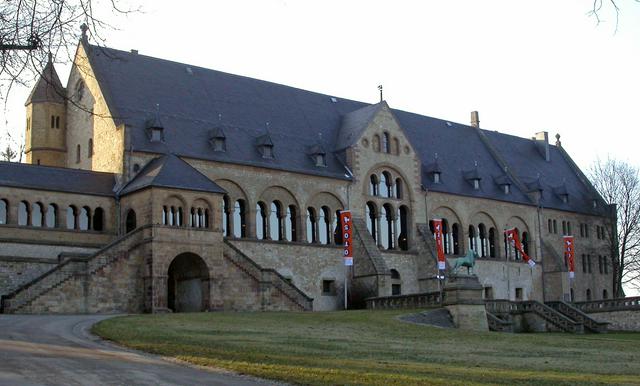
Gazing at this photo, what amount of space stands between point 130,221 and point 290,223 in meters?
11.3

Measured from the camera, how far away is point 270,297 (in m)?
49.2

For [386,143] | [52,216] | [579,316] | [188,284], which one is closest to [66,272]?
[52,216]

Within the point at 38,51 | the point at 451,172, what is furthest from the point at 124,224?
the point at 38,51

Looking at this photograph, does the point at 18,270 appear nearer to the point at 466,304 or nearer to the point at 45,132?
the point at 45,132

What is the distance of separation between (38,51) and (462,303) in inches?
1397

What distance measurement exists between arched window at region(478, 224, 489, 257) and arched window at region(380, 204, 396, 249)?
31.8ft

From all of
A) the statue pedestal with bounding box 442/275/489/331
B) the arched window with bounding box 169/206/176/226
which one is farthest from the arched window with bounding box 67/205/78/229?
the statue pedestal with bounding box 442/275/489/331

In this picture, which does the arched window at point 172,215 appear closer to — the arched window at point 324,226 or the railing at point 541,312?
the arched window at point 324,226

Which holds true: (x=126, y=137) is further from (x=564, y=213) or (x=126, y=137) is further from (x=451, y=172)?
(x=564, y=213)

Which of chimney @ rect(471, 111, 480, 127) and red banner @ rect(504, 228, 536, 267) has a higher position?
chimney @ rect(471, 111, 480, 127)

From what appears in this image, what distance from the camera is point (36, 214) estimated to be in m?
48.7

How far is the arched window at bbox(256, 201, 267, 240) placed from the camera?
56.1 m

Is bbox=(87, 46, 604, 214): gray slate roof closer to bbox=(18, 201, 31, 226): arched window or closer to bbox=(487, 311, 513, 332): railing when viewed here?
bbox=(18, 201, 31, 226): arched window

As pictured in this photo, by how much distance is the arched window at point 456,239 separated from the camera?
2675 inches
